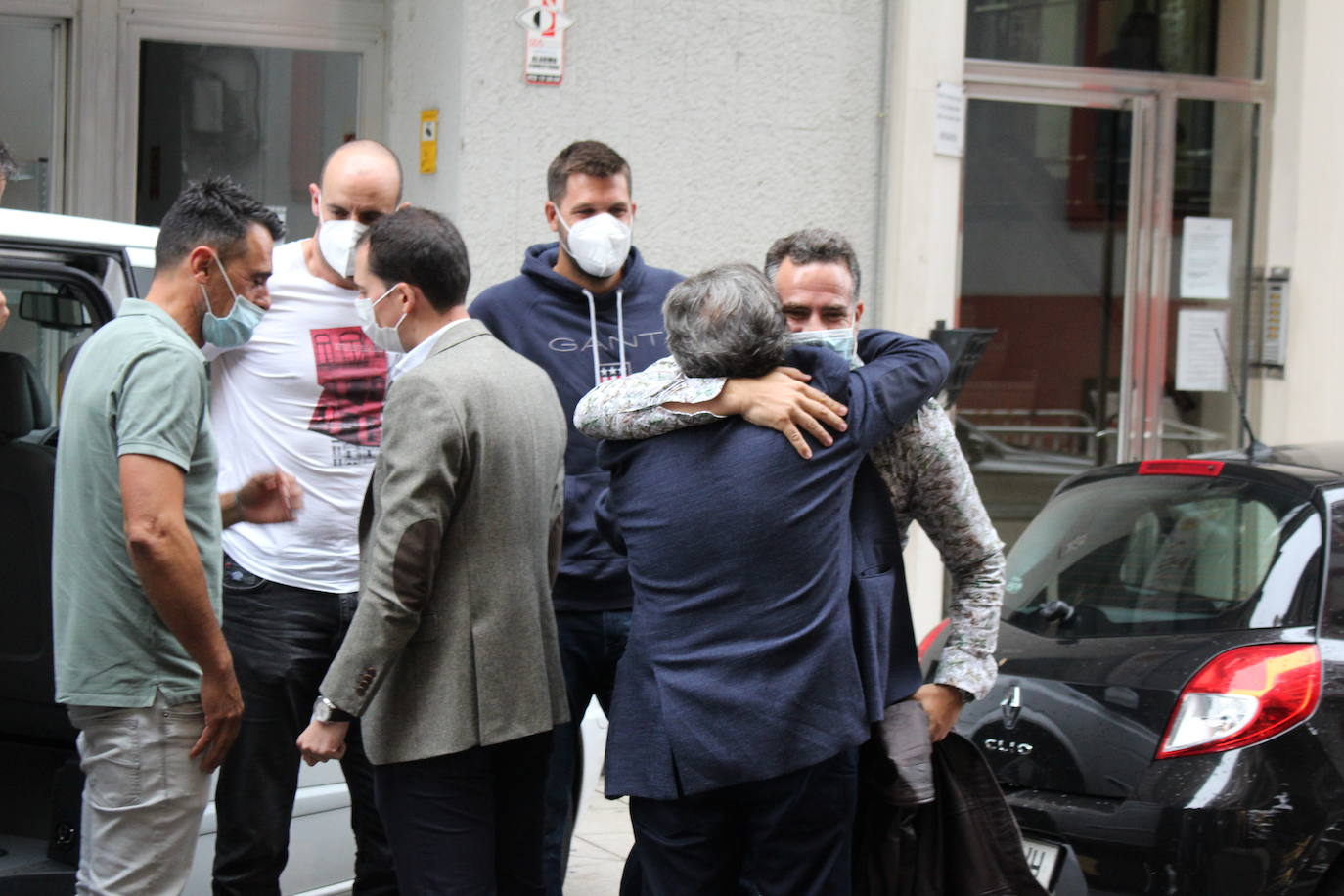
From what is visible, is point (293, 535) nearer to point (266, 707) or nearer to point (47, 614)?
point (266, 707)

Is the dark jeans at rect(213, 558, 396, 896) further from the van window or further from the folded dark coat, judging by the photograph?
the folded dark coat

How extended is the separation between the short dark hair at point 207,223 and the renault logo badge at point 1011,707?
2207 mm

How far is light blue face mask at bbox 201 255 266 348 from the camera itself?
321 cm

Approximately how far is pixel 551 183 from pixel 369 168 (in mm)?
427

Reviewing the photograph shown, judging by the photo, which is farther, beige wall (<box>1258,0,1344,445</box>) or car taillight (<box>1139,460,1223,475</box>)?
beige wall (<box>1258,0,1344,445</box>)

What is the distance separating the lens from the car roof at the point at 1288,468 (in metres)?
4.12

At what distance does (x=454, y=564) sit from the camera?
3.03 m

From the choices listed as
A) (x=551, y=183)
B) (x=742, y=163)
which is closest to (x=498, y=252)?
(x=742, y=163)

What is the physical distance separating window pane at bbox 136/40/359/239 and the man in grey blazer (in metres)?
3.99

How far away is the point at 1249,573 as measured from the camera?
3977 mm

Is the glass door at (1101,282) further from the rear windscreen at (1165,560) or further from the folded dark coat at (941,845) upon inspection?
the folded dark coat at (941,845)

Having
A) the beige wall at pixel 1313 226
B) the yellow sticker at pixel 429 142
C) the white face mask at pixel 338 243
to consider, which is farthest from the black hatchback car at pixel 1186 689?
the beige wall at pixel 1313 226

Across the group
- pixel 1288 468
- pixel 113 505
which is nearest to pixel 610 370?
pixel 113 505

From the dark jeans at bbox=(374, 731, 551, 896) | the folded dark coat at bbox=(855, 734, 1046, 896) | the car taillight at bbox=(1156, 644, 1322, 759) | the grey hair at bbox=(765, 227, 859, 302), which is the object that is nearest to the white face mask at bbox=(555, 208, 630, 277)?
the grey hair at bbox=(765, 227, 859, 302)
